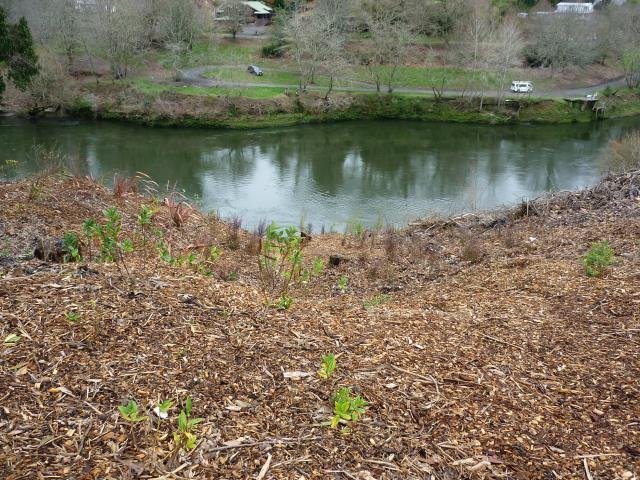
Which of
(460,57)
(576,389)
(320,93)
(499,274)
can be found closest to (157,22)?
(320,93)

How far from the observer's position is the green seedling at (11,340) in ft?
10.5

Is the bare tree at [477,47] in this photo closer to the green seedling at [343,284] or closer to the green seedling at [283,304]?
the green seedling at [343,284]

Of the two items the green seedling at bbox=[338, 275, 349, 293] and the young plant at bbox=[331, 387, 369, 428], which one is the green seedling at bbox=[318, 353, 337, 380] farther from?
the green seedling at bbox=[338, 275, 349, 293]

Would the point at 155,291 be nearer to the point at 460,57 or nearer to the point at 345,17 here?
the point at 460,57

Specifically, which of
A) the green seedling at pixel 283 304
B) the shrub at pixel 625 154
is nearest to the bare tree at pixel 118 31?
the shrub at pixel 625 154

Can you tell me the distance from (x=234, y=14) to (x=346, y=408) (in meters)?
41.8

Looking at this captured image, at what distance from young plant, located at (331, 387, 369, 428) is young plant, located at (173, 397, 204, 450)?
69 centimetres

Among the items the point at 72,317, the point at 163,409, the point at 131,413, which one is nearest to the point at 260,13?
the point at 72,317

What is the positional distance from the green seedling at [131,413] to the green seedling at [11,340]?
919mm

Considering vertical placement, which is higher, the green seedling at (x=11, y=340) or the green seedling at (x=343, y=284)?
the green seedling at (x=11, y=340)

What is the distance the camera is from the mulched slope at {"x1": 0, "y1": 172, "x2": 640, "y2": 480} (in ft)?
8.75

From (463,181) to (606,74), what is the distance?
83.5ft

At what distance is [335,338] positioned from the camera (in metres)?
3.79

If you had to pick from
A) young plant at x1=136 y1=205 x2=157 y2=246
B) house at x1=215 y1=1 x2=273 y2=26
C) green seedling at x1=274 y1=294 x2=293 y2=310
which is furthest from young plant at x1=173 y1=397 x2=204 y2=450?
house at x1=215 y1=1 x2=273 y2=26
